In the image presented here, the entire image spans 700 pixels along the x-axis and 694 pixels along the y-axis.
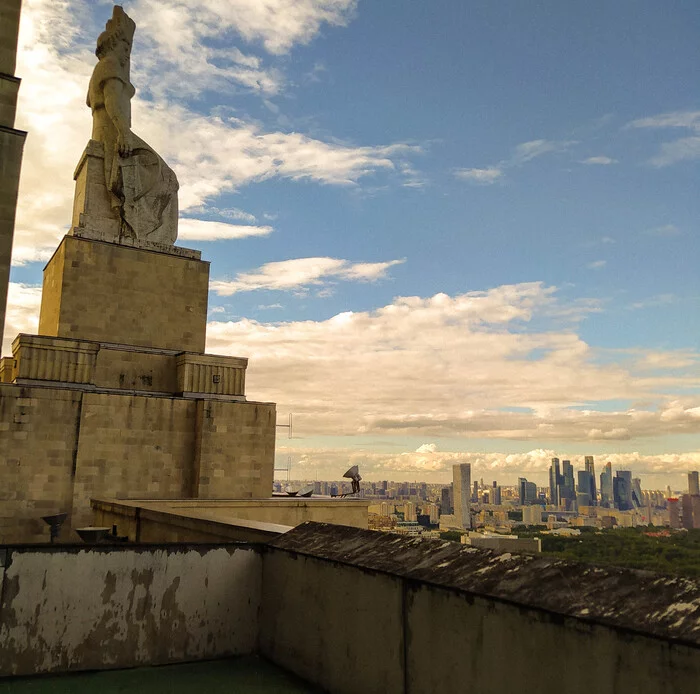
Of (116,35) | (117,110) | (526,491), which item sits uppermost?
(116,35)

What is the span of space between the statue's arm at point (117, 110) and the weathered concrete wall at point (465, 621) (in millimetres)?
20048

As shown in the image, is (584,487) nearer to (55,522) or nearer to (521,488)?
(521,488)

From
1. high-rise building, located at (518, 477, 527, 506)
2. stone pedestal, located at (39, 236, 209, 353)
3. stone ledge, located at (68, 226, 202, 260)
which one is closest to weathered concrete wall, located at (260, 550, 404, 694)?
stone pedestal, located at (39, 236, 209, 353)

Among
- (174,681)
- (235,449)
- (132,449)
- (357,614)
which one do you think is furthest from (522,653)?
(235,449)

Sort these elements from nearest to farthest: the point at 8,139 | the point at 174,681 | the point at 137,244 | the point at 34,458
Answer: the point at 174,681 < the point at 8,139 < the point at 34,458 < the point at 137,244

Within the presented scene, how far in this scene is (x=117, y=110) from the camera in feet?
73.6

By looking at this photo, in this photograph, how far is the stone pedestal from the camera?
1998 centimetres

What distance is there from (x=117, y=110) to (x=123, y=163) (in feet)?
6.42

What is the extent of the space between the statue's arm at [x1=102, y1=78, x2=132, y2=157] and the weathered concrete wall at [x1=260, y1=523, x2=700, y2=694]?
20048mm

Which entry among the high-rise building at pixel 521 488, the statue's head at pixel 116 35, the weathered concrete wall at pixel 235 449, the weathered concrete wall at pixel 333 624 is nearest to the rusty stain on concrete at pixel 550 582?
the weathered concrete wall at pixel 333 624

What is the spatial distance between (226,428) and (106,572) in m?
14.7

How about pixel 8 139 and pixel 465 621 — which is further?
pixel 8 139

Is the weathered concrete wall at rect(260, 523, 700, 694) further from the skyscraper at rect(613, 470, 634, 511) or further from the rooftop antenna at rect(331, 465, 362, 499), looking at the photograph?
the skyscraper at rect(613, 470, 634, 511)

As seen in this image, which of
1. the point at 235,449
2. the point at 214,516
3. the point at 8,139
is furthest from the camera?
the point at 235,449
